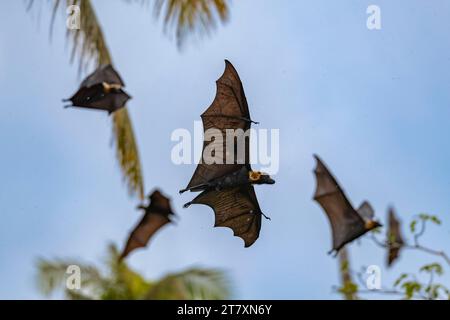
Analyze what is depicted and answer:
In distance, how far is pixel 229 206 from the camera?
6723mm

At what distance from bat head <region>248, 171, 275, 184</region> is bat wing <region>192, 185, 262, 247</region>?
0.37 m

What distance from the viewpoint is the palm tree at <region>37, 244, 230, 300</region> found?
1105cm

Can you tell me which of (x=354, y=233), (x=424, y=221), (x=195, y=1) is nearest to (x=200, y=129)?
(x=354, y=233)

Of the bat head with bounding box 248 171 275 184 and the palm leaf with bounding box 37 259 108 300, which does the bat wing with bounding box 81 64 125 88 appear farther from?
the palm leaf with bounding box 37 259 108 300

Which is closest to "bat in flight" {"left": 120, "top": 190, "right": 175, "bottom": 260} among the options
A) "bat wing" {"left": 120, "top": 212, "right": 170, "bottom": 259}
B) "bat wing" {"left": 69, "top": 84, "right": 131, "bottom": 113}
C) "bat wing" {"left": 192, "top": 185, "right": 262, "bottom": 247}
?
"bat wing" {"left": 120, "top": 212, "right": 170, "bottom": 259}

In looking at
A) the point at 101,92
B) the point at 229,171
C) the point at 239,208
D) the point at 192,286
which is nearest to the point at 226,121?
the point at 229,171

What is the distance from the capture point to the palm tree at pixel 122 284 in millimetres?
11047

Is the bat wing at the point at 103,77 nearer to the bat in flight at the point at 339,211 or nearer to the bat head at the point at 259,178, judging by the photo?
the bat head at the point at 259,178

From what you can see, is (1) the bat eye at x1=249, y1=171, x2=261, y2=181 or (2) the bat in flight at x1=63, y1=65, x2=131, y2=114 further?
(2) the bat in flight at x1=63, y1=65, x2=131, y2=114

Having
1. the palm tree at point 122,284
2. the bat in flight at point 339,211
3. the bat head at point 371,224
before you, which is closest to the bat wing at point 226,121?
the bat in flight at point 339,211

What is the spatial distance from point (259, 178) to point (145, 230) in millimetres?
2160
